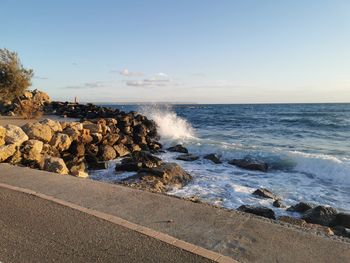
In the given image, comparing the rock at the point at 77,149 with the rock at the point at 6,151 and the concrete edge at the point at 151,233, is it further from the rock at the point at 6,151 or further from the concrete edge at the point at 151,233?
the concrete edge at the point at 151,233

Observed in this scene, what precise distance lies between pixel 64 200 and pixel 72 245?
6.29ft

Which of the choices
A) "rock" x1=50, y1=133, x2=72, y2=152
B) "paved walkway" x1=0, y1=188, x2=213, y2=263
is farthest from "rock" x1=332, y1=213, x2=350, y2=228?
"rock" x1=50, y1=133, x2=72, y2=152

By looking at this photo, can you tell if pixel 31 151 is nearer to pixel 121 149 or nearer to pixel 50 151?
pixel 50 151

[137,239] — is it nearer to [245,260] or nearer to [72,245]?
[72,245]

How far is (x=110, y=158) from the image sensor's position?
1594 centimetres

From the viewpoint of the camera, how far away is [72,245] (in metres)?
4.46

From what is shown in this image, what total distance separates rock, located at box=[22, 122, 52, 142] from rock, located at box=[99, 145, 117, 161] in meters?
2.57

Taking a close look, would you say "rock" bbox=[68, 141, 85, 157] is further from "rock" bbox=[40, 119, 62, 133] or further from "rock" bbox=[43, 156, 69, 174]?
"rock" bbox=[43, 156, 69, 174]

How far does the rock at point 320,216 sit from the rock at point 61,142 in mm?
9668

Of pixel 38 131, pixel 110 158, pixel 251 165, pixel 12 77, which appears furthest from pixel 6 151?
pixel 12 77

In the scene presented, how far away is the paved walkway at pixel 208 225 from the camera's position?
4.46 meters

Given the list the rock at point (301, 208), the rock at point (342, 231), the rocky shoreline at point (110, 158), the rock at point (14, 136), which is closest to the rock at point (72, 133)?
the rocky shoreline at point (110, 158)

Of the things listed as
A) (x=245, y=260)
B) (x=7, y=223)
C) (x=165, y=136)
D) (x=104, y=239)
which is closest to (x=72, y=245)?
(x=104, y=239)

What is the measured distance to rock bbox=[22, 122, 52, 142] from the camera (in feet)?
42.2
